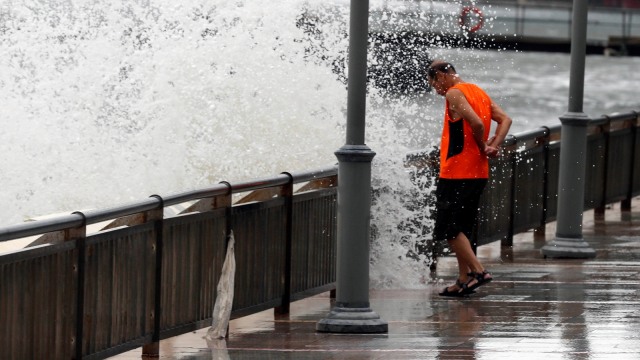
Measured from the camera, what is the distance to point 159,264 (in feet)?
31.0

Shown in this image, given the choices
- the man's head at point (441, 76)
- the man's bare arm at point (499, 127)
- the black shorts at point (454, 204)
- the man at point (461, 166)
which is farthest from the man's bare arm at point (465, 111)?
the black shorts at point (454, 204)

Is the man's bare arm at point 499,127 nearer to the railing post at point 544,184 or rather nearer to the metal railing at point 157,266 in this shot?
the metal railing at point 157,266

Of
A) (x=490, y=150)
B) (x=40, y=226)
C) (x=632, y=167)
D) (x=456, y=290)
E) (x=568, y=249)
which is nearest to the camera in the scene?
(x=40, y=226)

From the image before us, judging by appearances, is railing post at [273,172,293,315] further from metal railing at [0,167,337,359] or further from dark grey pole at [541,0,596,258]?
dark grey pole at [541,0,596,258]

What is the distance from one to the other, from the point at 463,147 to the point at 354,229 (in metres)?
1.68

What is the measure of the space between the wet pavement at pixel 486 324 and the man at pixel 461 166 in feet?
0.98

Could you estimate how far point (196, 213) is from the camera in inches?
389

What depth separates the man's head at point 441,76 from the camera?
38.6 feet

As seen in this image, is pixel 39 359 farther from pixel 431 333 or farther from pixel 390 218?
pixel 390 218

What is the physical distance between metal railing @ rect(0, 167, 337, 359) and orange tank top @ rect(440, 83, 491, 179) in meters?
0.84

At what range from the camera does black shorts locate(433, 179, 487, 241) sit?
38.9 ft

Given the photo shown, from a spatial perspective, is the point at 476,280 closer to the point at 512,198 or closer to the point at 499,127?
the point at 499,127

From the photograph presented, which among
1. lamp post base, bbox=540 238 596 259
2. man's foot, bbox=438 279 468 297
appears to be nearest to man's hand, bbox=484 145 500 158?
man's foot, bbox=438 279 468 297

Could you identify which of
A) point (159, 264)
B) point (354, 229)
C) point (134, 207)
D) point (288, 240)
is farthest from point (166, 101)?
point (134, 207)
